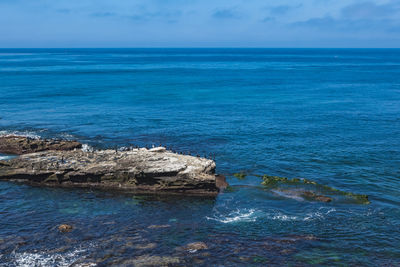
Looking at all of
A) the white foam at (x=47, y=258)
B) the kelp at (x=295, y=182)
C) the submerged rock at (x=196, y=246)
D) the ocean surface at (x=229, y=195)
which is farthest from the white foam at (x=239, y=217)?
the white foam at (x=47, y=258)

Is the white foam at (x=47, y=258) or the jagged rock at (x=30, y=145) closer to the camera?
the white foam at (x=47, y=258)

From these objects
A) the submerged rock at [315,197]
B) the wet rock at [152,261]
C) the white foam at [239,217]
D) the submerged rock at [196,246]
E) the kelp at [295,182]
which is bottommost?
the wet rock at [152,261]

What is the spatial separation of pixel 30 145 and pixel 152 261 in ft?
142

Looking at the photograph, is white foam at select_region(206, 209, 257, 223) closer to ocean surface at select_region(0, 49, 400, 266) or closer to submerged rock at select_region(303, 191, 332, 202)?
ocean surface at select_region(0, 49, 400, 266)

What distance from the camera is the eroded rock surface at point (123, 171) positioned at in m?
52.0

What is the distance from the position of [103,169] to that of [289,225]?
26999 millimetres

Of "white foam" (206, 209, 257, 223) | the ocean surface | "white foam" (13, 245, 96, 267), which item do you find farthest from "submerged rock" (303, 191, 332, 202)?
"white foam" (13, 245, 96, 267)

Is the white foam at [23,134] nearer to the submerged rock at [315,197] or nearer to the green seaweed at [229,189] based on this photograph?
the green seaweed at [229,189]

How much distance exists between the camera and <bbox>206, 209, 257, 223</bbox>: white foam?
145 feet

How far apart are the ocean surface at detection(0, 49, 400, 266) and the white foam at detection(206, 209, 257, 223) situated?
0.26 m

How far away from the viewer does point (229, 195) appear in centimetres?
5156

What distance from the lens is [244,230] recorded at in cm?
4159

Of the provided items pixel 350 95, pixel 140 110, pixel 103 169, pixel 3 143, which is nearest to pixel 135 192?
pixel 103 169

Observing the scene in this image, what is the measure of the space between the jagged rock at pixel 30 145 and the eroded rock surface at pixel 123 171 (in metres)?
9.83
